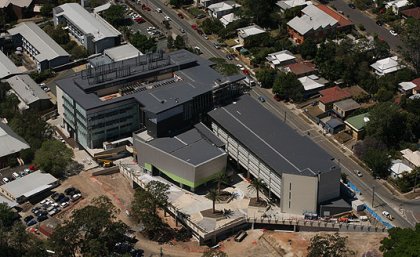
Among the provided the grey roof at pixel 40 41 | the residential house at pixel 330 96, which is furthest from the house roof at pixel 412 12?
the grey roof at pixel 40 41

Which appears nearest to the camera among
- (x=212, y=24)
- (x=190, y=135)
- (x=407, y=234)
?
(x=407, y=234)

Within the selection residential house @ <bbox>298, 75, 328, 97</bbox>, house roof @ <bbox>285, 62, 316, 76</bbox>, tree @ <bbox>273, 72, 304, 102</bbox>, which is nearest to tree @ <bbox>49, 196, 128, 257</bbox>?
tree @ <bbox>273, 72, 304, 102</bbox>

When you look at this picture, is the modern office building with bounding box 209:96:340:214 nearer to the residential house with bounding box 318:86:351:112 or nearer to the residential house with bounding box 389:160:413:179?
the residential house with bounding box 389:160:413:179

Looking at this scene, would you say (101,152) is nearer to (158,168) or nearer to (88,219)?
(158,168)

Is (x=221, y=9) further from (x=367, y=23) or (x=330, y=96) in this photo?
(x=330, y=96)

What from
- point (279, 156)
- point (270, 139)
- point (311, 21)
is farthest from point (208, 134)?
point (311, 21)

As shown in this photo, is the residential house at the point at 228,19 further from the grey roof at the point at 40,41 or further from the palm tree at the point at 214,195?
the palm tree at the point at 214,195

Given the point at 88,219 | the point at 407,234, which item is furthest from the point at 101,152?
the point at 407,234

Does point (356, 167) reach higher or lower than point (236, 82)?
lower
